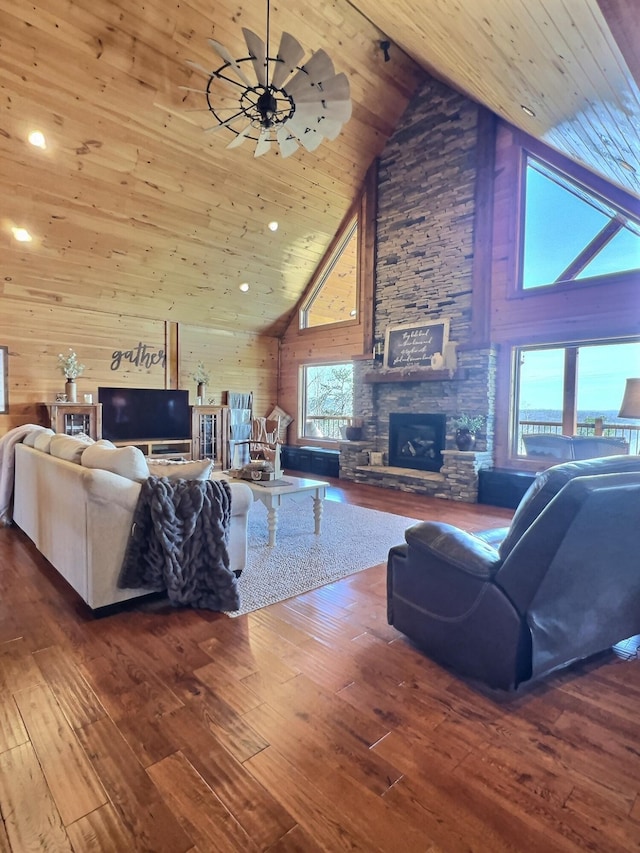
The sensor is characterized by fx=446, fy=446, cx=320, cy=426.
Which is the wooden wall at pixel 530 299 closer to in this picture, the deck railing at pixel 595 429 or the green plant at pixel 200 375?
the deck railing at pixel 595 429

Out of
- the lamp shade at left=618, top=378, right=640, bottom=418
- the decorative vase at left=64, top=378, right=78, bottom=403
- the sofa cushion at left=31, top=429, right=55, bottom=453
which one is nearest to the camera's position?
the sofa cushion at left=31, top=429, right=55, bottom=453

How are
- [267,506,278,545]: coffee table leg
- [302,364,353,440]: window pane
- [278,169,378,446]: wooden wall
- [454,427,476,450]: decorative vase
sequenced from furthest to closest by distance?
[302,364,353,440]: window pane → [278,169,378,446]: wooden wall → [454,427,476,450]: decorative vase → [267,506,278,545]: coffee table leg

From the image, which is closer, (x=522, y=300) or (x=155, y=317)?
(x=522, y=300)

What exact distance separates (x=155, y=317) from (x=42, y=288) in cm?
171

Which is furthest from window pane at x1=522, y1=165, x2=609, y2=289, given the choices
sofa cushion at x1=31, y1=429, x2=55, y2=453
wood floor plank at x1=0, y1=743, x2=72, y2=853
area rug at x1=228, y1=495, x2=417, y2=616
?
wood floor plank at x1=0, y1=743, x2=72, y2=853

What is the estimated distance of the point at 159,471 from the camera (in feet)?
9.71

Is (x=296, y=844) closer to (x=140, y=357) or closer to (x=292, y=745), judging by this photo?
(x=292, y=745)

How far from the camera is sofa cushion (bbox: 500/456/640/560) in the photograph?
1711 millimetres

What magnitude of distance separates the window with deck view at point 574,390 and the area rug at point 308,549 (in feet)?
7.84

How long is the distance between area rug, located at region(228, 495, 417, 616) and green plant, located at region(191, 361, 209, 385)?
3453 mm

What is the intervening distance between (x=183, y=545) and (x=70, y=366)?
4922 mm

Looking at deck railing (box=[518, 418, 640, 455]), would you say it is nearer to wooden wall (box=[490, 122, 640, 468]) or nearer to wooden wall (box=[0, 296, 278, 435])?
wooden wall (box=[490, 122, 640, 468])

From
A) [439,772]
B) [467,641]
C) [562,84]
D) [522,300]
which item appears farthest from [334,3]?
[439,772]

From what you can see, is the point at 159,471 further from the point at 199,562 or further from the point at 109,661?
the point at 109,661
